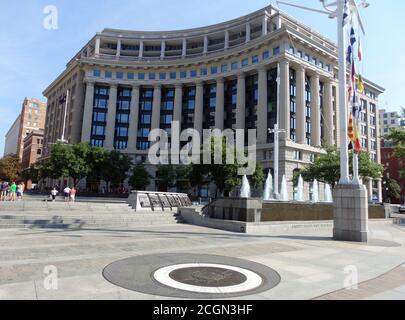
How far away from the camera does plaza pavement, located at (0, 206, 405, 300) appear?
239 inches

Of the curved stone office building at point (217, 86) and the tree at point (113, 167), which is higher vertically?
the curved stone office building at point (217, 86)

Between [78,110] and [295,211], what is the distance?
7436 cm

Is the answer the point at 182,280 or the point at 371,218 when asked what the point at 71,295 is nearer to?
the point at 182,280

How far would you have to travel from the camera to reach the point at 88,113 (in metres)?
78.0

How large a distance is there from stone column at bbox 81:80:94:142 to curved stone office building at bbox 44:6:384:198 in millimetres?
235

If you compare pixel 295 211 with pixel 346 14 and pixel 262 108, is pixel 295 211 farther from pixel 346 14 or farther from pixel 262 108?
pixel 262 108

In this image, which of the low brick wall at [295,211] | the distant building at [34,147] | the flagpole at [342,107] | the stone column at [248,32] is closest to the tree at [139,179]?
the stone column at [248,32]

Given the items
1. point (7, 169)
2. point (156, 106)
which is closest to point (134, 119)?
point (156, 106)

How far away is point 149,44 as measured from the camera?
85.2 meters

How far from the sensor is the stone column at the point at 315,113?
216 ft

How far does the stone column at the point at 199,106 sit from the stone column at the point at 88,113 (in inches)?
1042

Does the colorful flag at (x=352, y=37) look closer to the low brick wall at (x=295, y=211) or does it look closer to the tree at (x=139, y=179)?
the low brick wall at (x=295, y=211)
